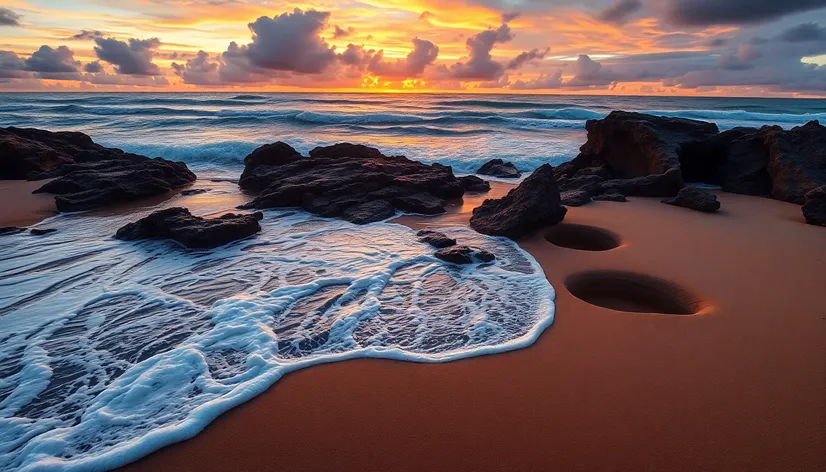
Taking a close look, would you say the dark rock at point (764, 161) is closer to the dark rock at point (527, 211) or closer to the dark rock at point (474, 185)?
the dark rock at point (474, 185)

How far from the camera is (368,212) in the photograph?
7781 mm

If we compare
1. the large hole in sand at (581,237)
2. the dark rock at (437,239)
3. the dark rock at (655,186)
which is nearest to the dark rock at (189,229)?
the dark rock at (437,239)

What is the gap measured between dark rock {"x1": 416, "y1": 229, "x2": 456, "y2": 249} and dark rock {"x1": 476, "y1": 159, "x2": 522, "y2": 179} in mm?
6815

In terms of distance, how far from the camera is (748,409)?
2711mm

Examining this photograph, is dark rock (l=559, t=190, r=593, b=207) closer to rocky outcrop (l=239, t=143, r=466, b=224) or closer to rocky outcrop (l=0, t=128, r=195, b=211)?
rocky outcrop (l=239, t=143, r=466, b=224)

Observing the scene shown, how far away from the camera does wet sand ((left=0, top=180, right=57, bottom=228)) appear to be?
7.83 metres

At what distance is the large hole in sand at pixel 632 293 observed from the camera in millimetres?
4340

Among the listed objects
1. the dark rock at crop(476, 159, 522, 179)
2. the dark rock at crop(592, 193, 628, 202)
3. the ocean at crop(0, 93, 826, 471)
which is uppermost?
the dark rock at crop(592, 193, 628, 202)

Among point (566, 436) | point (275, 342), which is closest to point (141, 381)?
point (275, 342)

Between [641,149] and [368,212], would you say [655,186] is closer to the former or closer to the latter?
[641,149]

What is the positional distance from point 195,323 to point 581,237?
5401mm

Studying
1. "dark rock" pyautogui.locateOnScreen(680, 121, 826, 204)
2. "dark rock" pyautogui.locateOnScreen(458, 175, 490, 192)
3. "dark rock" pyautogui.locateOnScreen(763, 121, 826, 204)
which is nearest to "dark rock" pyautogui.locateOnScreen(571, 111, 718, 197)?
"dark rock" pyautogui.locateOnScreen(680, 121, 826, 204)

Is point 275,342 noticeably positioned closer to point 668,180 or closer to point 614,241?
point 614,241

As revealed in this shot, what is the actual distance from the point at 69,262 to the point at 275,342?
3.86 m
